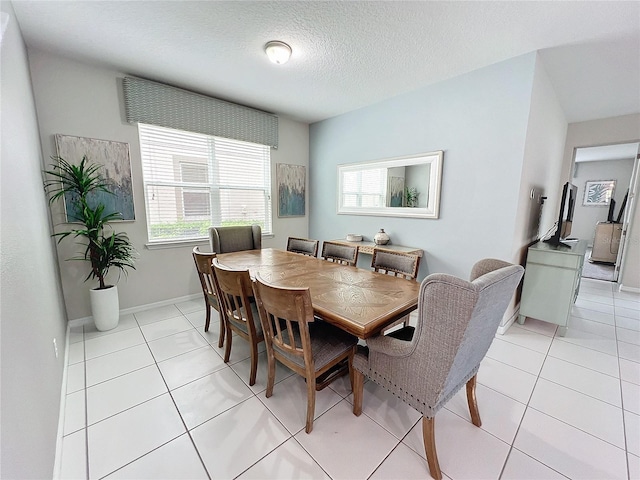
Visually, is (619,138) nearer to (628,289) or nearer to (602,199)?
(628,289)

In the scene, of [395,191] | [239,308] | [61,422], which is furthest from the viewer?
[395,191]

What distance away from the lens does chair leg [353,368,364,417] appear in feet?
5.28

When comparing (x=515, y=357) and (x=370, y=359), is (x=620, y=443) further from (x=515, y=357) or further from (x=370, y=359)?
(x=370, y=359)

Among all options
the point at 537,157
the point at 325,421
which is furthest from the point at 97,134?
the point at 537,157

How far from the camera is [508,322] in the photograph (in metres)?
2.80

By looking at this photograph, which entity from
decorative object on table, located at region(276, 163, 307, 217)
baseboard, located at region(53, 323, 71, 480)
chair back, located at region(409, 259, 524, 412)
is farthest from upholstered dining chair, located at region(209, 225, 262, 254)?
chair back, located at region(409, 259, 524, 412)

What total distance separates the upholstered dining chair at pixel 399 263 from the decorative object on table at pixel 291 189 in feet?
7.80

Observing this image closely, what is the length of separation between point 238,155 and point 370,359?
3.38 m

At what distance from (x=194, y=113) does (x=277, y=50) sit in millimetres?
1586

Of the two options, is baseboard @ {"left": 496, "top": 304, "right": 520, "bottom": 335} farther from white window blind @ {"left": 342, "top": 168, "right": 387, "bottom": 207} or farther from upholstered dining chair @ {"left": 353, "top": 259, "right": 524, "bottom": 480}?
white window blind @ {"left": 342, "top": 168, "right": 387, "bottom": 207}

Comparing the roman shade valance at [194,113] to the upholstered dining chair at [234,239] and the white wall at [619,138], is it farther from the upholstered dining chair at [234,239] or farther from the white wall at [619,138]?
the white wall at [619,138]

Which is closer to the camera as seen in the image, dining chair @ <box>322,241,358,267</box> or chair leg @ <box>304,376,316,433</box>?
chair leg @ <box>304,376,316,433</box>

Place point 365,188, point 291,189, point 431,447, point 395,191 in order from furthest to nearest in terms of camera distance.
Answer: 1. point 291,189
2. point 365,188
3. point 395,191
4. point 431,447

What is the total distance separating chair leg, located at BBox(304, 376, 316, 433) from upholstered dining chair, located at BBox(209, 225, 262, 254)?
7.25 ft
